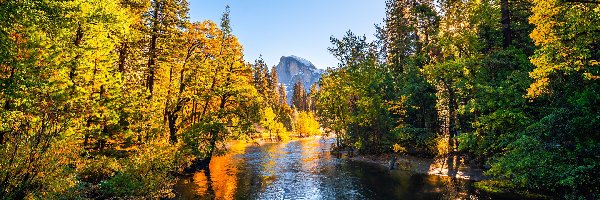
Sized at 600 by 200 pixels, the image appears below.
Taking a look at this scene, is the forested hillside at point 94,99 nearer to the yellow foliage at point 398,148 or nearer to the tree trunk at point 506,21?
the yellow foliage at point 398,148

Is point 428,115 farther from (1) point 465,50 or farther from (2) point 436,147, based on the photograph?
(1) point 465,50

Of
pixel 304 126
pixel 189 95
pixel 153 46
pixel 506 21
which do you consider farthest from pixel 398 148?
pixel 304 126

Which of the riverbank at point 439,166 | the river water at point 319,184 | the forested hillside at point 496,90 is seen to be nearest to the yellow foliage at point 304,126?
the forested hillside at point 496,90

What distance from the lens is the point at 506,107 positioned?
20703mm

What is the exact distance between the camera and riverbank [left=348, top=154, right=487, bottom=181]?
27500mm

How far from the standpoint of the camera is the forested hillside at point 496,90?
14617mm

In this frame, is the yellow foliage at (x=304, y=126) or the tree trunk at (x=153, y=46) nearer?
the tree trunk at (x=153, y=46)

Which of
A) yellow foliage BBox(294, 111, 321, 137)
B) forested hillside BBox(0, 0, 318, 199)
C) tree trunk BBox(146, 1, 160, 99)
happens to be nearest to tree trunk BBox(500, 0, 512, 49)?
forested hillside BBox(0, 0, 318, 199)

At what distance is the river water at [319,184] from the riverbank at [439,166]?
1283mm

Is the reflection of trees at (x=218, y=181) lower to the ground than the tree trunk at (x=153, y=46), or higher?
lower

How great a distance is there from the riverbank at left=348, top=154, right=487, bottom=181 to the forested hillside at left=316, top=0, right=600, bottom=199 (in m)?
1.19

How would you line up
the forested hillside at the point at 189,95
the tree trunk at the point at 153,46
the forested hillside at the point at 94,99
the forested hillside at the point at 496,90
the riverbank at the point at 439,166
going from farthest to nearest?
the riverbank at the point at 439,166 → the tree trunk at the point at 153,46 → the forested hillside at the point at 496,90 → the forested hillside at the point at 189,95 → the forested hillside at the point at 94,99

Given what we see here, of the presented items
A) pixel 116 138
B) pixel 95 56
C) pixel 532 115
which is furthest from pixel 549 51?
pixel 116 138

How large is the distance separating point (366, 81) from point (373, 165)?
10573mm
